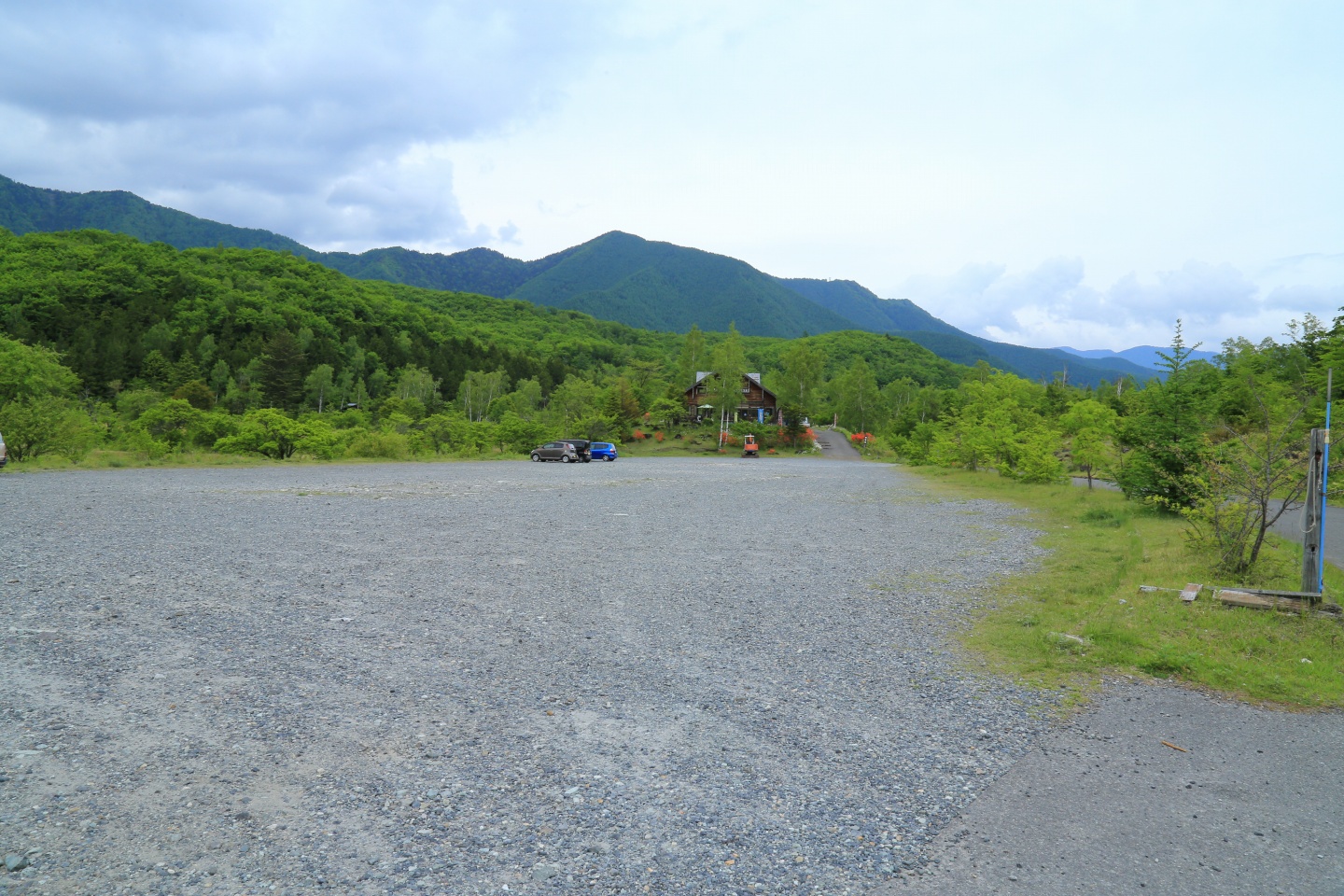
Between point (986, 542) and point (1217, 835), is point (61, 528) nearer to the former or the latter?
point (1217, 835)

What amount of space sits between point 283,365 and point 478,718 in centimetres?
8816

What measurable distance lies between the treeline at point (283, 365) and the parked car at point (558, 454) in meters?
4.79

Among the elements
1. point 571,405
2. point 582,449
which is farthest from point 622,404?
point 582,449

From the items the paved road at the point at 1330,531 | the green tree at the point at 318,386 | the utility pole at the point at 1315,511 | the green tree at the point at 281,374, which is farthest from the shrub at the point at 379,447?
the green tree at the point at 318,386

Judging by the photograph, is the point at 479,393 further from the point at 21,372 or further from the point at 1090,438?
the point at 1090,438

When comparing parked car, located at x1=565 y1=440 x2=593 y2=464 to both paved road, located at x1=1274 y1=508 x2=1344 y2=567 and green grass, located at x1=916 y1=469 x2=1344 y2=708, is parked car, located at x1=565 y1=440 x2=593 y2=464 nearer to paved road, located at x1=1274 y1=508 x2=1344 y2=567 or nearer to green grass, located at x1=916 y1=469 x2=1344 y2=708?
paved road, located at x1=1274 y1=508 x2=1344 y2=567

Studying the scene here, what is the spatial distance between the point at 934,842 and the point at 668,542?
8.53 m

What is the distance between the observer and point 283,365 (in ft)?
264

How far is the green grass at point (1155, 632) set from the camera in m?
5.38

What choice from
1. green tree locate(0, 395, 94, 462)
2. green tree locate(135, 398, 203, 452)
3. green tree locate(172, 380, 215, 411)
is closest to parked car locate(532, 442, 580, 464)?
green tree locate(135, 398, 203, 452)

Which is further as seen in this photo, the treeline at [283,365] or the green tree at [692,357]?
the green tree at [692,357]

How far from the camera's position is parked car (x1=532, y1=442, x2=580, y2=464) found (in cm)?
3984

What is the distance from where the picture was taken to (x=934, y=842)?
10.5ft

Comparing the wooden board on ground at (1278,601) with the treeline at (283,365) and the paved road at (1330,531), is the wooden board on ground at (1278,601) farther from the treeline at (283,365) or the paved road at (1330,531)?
the treeline at (283,365)
